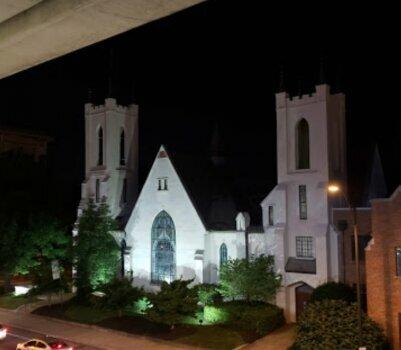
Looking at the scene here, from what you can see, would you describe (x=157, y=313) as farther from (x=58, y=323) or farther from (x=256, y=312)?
(x=58, y=323)

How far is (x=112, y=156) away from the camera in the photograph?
4566cm

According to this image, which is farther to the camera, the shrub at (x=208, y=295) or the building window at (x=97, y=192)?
the building window at (x=97, y=192)

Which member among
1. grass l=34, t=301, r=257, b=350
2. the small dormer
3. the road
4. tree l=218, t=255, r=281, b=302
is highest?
the small dormer

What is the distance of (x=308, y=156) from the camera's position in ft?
117

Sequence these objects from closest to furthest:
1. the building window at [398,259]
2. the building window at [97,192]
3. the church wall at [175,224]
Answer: the building window at [398,259] < the church wall at [175,224] < the building window at [97,192]

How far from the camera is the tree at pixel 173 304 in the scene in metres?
31.0

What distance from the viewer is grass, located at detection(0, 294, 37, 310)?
4062 cm

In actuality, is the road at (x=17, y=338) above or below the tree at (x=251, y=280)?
below

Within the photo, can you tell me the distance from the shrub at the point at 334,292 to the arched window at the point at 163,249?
12.9 meters

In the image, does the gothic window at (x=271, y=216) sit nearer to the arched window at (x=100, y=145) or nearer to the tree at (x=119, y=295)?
the tree at (x=119, y=295)

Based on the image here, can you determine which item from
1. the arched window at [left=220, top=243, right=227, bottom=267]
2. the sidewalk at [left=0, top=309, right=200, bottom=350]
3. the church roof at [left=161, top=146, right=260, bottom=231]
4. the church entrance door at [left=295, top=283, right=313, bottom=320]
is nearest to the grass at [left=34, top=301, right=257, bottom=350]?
the sidewalk at [left=0, top=309, right=200, bottom=350]

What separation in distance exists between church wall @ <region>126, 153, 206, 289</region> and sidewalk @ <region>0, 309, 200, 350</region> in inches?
318

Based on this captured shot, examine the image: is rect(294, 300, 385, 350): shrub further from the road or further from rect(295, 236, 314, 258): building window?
the road

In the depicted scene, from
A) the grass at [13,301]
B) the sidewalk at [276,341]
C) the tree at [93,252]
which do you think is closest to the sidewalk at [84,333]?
the grass at [13,301]
